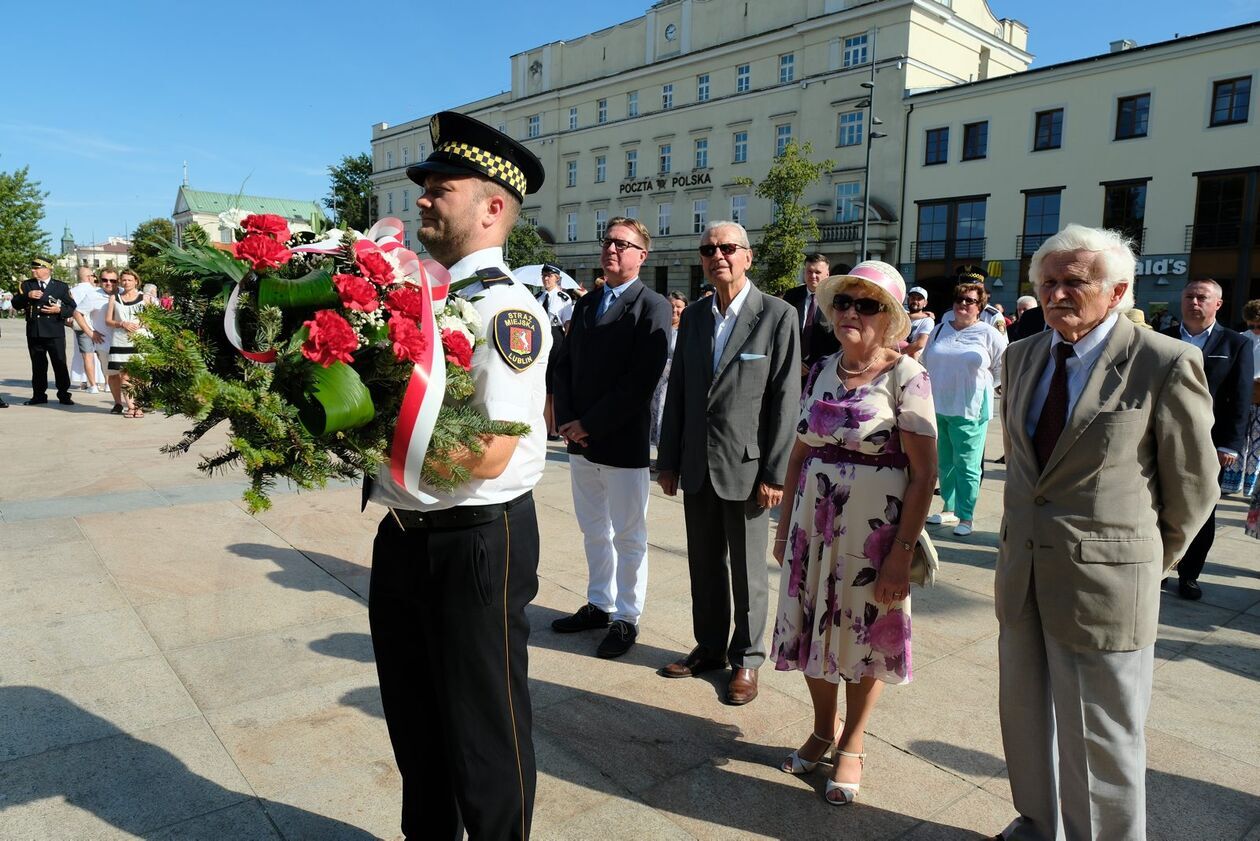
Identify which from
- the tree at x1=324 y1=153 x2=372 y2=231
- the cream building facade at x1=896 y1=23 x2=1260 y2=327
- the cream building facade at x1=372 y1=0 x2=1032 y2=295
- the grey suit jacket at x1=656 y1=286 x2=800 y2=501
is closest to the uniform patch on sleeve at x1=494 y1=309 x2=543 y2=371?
the grey suit jacket at x1=656 y1=286 x2=800 y2=501

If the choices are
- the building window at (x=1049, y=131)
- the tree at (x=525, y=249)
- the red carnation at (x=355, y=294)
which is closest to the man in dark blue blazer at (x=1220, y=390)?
the red carnation at (x=355, y=294)

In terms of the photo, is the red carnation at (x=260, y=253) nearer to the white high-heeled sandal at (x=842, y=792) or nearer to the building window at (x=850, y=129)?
Answer: the white high-heeled sandal at (x=842, y=792)

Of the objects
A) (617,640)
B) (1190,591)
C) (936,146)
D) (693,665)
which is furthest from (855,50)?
(693,665)

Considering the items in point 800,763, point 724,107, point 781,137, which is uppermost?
point 724,107

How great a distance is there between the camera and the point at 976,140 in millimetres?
35656

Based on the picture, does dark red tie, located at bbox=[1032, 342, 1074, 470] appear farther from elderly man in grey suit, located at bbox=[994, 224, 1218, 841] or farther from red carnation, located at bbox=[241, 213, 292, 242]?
red carnation, located at bbox=[241, 213, 292, 242]

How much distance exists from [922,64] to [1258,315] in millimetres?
36464

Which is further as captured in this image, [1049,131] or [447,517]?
[1049,131]

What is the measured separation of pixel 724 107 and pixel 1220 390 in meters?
44.7

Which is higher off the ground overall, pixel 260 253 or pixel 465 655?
pixel 260 253

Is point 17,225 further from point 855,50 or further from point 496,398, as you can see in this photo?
point 496,398

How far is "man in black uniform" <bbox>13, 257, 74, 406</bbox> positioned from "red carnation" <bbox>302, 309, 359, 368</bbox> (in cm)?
1262

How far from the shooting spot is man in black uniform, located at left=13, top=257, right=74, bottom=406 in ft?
38.5

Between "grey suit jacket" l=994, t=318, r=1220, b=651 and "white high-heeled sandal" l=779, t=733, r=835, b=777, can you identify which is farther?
"white high-heeled sandal" l=779, t=733, r=835, b=777
